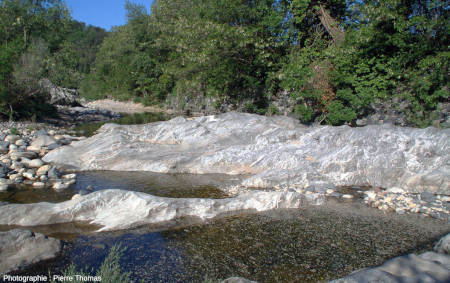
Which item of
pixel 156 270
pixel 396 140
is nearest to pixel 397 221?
pixel 396 140

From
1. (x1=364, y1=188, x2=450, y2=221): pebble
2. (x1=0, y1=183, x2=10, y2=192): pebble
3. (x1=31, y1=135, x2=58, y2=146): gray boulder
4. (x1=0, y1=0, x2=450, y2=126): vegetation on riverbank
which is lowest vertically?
(x1=364, y1=188, x2=450, y2=221): pebble

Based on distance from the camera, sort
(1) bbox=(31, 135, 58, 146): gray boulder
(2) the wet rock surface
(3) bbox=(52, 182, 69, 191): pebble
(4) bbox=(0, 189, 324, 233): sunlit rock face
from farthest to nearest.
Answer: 1. (1) bbox=(31, 135, 58, 146): gray boulder
2. (3) bbox=(52, 182, 69, 191): pebble
3. (4) bbox=(0, 189, 324, 233): sunlit rock face
4. (2) the wet rock surface

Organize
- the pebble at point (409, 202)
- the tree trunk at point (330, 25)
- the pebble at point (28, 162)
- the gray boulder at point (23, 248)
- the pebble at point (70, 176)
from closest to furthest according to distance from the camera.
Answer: the gray boulder at point (23, 248), the pebble at point (409, 202), the pebble at point (28, 162), the pebble at point (70, 176), the tree trunk at point (330, 25)

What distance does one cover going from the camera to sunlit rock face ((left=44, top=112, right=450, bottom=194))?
406 inches

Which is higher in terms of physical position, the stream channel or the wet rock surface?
the wet rock surface

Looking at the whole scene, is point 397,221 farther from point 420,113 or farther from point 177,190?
point 420,113

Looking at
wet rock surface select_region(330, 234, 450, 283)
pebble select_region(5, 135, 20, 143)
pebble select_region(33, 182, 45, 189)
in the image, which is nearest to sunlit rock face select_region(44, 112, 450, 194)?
pebble select_region(33, 182, 45, 189)

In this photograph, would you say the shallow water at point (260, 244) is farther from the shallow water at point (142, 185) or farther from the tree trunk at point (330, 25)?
the tree trunk at point (330, 25)

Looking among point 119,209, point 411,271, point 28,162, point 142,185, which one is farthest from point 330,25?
point 411,271

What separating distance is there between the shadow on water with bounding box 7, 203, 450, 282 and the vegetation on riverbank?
11289 mm

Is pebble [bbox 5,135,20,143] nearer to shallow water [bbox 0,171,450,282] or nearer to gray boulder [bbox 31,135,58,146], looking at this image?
gray boulder [bbox 31,135,58,146]

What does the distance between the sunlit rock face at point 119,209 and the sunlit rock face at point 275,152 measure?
249 cm

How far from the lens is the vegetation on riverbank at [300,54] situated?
1700cm

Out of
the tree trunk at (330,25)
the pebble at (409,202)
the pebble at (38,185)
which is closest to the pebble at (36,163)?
the pebble at (38,185)
